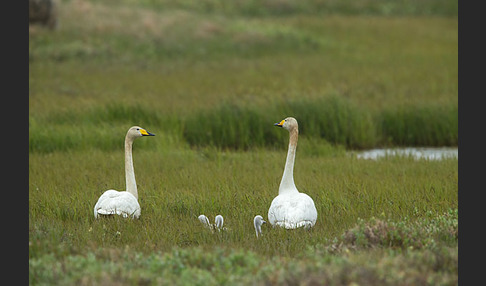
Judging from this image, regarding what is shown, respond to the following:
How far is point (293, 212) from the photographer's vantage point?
8.90 metres

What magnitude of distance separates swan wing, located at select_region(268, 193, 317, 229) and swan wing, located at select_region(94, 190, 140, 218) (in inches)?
77.6

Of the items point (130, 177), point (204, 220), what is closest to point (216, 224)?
point (204, 220)

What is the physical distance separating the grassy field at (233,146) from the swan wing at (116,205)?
157 millimetres

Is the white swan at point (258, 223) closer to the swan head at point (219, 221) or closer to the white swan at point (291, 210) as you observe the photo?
the white swan at point (291, 210)

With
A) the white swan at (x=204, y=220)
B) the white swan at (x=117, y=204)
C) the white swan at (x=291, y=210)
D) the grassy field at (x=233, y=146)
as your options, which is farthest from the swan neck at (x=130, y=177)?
the white swan at (x=291, y=210)

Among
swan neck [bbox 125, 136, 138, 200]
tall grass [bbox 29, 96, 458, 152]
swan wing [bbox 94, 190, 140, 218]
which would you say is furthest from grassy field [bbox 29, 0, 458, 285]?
swan neck [bbox 125, 136, 138, 200]

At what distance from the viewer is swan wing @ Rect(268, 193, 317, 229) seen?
8.85 metres

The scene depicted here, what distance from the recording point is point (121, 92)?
2278 centimetres

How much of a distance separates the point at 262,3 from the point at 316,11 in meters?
4.58

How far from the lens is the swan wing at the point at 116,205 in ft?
31.1

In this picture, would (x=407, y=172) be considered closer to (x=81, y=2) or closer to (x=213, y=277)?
(x=213, y=277)

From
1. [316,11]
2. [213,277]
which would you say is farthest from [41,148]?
[316,11]

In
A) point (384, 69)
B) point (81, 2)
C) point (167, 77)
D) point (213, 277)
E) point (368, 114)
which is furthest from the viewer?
point (81, 2)

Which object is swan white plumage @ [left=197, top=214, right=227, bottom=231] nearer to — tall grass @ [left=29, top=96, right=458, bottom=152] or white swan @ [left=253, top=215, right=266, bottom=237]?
white swan @ [left=253, top=215, right=266, bottom=237]
